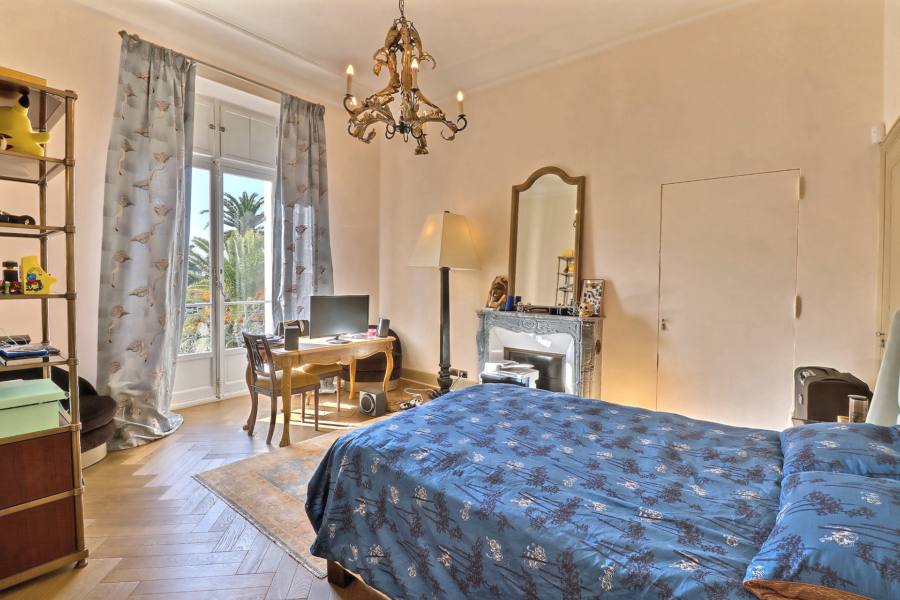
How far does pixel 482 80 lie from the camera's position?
14.6ft

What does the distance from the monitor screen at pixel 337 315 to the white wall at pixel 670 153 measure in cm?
103

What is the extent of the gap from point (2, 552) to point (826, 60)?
196 inches

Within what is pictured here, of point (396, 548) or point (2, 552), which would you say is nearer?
point (396, 548)

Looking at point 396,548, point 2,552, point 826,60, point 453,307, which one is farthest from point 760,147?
point 2,552

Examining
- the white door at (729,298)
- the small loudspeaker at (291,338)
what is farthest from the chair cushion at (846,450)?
the small loudspeaker at (291,338)

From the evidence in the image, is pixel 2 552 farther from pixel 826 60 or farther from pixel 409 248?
pixel 826 60

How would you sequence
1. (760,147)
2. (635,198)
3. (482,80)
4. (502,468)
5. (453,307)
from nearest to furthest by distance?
(502,468) < (760,147) < (635,198) < (482,80) < (453,307)

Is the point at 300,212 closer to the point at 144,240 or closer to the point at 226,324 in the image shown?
the point at 226,324

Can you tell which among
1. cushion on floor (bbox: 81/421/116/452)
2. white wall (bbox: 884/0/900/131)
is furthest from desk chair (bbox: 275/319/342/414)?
white wall (bbox: 884/0/900/131)

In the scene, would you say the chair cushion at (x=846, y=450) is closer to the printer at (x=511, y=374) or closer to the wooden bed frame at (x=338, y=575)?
the wooden bed frame at (x=338, y=575)

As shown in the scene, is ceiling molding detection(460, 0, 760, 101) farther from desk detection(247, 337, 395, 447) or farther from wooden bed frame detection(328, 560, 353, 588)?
wooden bed frame detection(328, 560, 353, 588)

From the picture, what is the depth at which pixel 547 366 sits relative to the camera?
12.7 feet

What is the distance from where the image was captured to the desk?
3258 mm

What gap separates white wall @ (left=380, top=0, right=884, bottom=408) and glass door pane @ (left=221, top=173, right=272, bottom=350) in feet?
5.22
